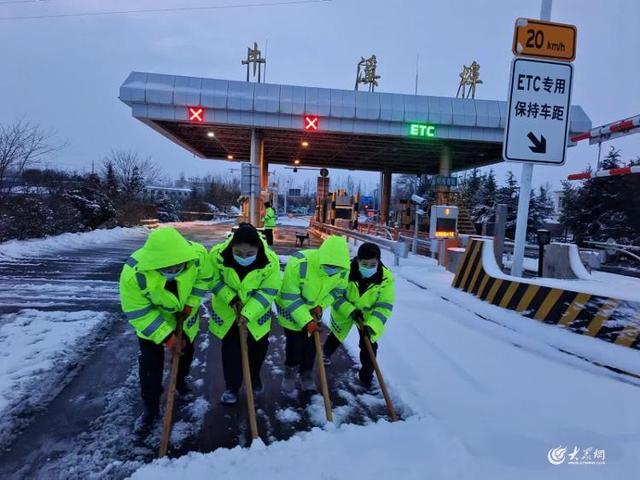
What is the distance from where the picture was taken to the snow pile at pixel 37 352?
11.0 ft

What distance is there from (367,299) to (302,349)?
2.51 feet

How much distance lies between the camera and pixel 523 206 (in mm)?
6539

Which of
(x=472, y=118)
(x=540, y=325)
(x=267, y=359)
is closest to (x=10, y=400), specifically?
(x=267, y=359)

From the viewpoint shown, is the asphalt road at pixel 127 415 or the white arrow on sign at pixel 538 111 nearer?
the asphalt road at pixel 127 415

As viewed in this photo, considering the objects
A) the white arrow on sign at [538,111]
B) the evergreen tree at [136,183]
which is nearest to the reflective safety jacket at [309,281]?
the white arrow on sign at [538,111]

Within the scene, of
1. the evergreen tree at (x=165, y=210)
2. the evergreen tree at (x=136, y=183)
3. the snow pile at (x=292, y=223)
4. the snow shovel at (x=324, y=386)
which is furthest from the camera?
the snow pile at (x=292, y=223)

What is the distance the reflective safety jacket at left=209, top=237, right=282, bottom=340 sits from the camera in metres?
3.37

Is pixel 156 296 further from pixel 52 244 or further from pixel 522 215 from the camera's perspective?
pixel 52 244

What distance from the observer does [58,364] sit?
4.04 meters

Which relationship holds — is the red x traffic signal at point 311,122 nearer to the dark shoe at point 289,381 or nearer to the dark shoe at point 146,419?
the dark shoe at point 289,381

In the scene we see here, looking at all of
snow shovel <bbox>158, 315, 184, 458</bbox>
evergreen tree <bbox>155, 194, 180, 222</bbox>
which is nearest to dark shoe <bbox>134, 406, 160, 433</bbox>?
snow shovel <bbox>158, 315, 184, 458</bbox>

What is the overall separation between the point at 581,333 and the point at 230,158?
29.9 m

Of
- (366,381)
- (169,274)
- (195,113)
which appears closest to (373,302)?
(366,381)

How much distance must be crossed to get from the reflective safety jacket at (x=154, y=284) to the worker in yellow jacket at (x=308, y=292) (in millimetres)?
872
